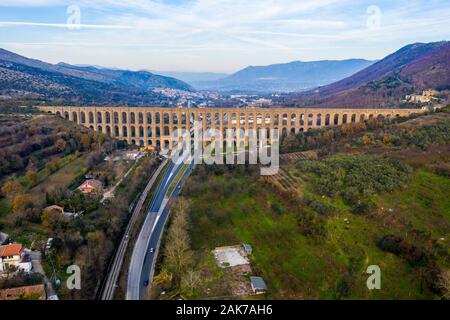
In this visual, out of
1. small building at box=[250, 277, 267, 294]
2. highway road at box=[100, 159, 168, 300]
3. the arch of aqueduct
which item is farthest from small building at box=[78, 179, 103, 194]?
the arch of aqueduct

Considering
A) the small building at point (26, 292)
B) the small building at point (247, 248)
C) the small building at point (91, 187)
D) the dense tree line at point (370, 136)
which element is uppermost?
the dense tree line at point (370, 136)

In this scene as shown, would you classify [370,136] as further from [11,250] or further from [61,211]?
[11,250]

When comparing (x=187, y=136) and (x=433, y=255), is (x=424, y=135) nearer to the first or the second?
(x=433, y=255)

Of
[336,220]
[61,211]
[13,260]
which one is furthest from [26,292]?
[336,220]

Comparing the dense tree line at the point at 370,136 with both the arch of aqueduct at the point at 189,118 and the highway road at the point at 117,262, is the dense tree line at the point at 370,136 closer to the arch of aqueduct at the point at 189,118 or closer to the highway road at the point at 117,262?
the arch of aqueduct at the point at 189,118

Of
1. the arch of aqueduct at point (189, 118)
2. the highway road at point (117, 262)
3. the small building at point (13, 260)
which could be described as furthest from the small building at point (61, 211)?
the arch of aqueduct at point (189, 118)

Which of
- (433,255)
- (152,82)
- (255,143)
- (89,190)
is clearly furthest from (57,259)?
(152,82)
